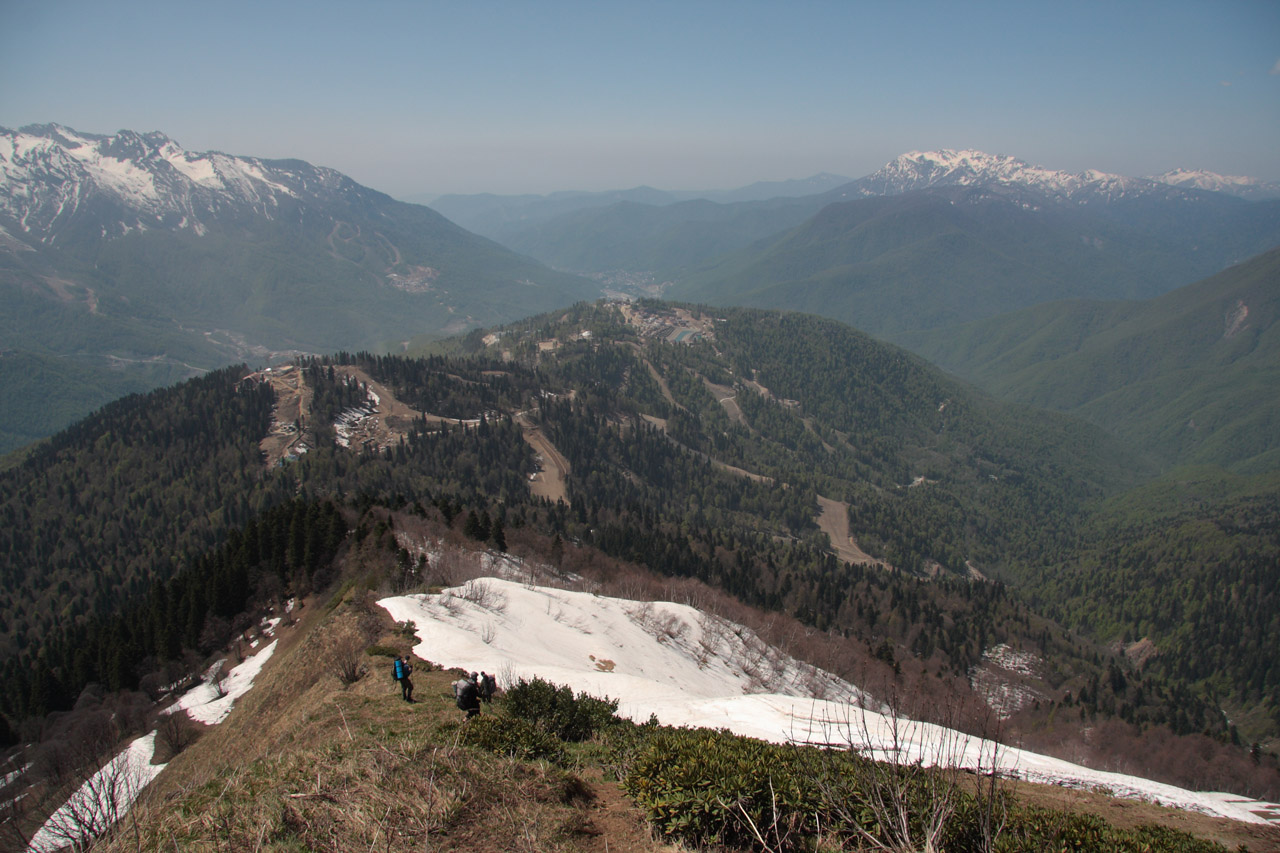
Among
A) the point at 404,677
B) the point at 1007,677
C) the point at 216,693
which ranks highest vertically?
the point at 404,677

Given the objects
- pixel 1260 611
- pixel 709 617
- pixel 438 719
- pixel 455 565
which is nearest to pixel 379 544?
pixel 455 565

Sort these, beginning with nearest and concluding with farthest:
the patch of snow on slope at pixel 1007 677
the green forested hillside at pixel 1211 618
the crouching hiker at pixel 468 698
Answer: the crouching hiker at pixel 468 698
the patch of snow on slope at pixel 1007 677
the green forested hillside at pixel 1211 618

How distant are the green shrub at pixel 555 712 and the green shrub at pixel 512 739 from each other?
2803mm

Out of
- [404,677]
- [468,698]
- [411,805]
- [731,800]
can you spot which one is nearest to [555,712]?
[468,698]

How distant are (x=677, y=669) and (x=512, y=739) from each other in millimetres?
34644

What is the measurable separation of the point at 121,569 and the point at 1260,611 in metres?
285

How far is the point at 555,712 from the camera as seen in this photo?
24172 mm

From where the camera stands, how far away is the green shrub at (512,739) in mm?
18562

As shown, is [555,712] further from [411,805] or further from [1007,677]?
[1007,677]

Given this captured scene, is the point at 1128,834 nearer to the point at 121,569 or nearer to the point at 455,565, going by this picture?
the point at 455,565

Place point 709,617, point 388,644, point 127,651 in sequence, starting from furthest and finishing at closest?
point 709,617
point 127,651
point 388,644

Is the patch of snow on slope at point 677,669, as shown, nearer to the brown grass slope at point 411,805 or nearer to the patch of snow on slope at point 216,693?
the brown grass slope at point 411,805

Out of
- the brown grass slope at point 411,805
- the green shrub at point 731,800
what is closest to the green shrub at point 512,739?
the brown grass slope at point 411,805

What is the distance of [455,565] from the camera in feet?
218
